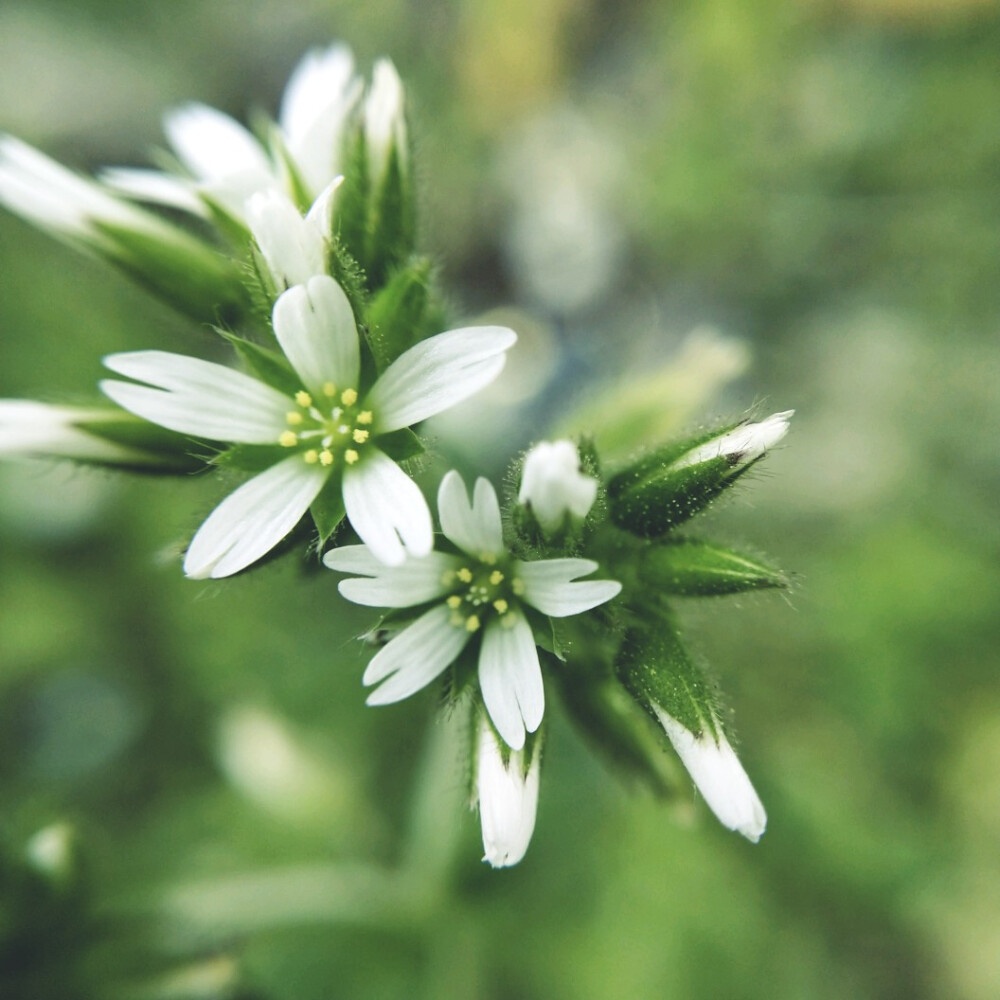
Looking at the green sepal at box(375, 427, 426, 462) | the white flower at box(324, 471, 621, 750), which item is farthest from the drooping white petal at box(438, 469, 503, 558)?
the green sepal at box(375, 427, 426, 462)

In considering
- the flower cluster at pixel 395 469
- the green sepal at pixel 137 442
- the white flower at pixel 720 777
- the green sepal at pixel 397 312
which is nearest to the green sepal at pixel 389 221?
the flower cluster at pixel 395 469

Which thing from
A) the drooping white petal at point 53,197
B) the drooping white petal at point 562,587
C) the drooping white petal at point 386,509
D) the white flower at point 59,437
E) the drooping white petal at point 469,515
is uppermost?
the drooping white petal at point 53,197

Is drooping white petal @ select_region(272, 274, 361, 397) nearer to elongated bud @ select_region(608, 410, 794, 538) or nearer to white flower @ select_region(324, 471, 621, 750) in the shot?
white flower @ select_region(324, 471, 621, 750)

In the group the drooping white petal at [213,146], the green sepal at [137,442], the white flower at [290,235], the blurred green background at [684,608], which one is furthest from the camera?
the blurred green background at [684,608]

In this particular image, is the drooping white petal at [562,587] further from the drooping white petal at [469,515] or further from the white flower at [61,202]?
the white flower at [61,202]

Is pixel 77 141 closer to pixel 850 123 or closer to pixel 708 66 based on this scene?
pixel 708 66

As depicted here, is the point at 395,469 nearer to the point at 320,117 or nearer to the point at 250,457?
the point at 250,457
